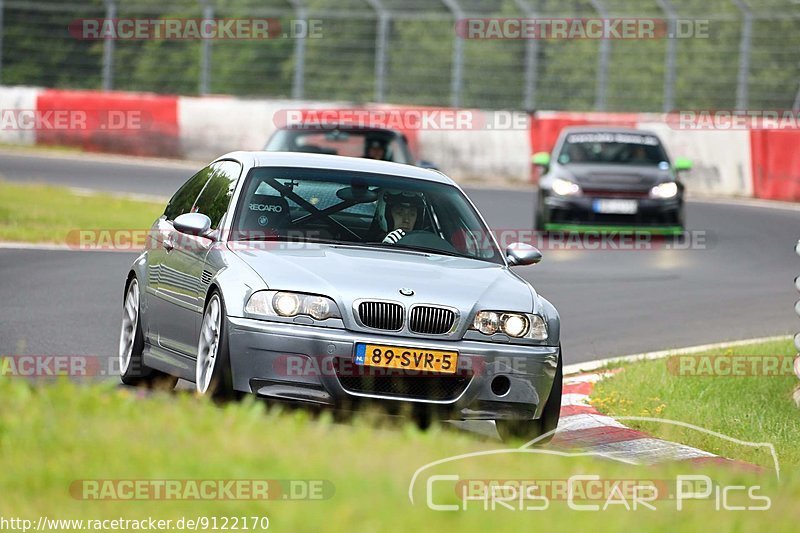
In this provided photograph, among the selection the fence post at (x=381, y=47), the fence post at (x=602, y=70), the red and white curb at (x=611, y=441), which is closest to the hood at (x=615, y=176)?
the fence post at (x=602, y=70)

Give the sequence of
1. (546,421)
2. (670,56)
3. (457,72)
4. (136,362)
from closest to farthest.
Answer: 1. (546,421)
2. (136,362)
3. (670,56)
4. (457,72)

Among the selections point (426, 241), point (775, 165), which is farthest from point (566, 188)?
point (426, 241)

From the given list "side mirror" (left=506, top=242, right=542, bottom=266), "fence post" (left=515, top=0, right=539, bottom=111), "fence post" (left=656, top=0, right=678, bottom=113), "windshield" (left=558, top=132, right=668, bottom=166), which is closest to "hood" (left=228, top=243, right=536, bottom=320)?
"side mirror" (left=506, top=242, right=542, bottom=266)

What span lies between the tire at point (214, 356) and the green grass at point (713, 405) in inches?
103

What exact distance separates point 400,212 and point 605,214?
41.0ft

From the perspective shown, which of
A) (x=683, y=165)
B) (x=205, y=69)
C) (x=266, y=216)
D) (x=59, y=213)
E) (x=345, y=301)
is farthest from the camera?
(x=205, y=69)

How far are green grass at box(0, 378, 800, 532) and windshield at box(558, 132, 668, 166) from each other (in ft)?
55.4

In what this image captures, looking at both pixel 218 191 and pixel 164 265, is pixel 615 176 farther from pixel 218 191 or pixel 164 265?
pixel 164 265

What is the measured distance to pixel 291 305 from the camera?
27.0 ft

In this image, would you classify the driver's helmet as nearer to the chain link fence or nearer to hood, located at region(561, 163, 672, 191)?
hood, located at region(561, 163, 672, 191)

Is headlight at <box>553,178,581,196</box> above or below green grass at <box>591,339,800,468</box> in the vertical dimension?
below

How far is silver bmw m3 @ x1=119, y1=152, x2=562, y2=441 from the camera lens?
8.12 metres

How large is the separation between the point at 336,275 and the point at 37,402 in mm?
2479

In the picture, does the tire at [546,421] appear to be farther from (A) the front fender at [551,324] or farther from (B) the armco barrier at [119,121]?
(B) the armco barrier at [119,121]
